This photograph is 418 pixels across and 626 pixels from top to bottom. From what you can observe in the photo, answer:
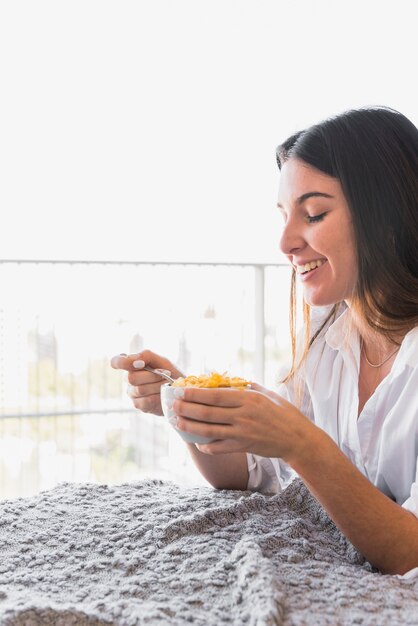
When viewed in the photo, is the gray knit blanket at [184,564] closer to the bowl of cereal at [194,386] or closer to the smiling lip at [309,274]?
the bowl of cereal at [194,386]

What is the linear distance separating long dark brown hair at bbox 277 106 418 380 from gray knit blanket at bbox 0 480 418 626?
339 mm

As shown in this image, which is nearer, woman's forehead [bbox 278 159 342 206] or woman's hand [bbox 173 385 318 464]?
woman's hand [bbox 173 385 318 464]

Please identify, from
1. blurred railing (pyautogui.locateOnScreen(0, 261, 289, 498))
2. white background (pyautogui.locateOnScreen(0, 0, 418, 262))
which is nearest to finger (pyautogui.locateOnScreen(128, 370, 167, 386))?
blurred railing (pyautogui.locateOnScreen(0, 261, 289, 498))

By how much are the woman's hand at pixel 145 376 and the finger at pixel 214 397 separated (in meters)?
0.36

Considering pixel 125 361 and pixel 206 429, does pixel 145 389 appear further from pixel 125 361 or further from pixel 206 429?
pixel 206 429

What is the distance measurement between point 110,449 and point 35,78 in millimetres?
1665

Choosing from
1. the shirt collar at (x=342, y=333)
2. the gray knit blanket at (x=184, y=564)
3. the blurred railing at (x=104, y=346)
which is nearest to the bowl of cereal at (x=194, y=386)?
the gray knit blanket at (x=184, y=564)

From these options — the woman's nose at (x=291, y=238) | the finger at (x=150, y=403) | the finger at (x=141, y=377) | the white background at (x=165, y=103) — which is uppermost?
the white background at (x=165, y=103)

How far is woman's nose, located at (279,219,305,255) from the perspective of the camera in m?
1.17

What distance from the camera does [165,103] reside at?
3.44m

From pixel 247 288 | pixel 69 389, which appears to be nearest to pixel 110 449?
pixel 69 389

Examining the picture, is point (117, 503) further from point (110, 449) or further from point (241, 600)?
point (110, 449)

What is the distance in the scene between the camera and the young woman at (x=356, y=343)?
3.12 ft

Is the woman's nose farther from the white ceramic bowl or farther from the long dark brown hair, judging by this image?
the white ceramic bowl
